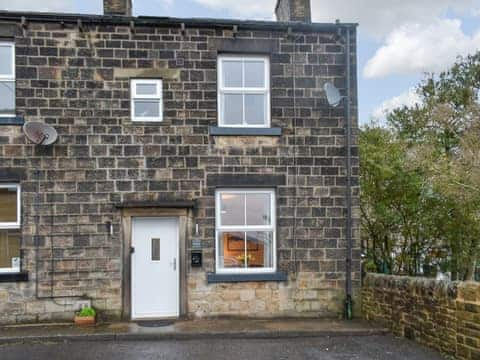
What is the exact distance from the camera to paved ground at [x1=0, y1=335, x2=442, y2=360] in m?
6.96

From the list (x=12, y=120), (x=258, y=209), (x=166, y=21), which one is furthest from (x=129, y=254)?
(x=166, y=21)

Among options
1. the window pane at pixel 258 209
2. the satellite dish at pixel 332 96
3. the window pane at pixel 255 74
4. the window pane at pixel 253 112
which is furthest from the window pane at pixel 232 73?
the window pane at pixel 258 209

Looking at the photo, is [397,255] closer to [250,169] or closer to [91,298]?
[250,169]

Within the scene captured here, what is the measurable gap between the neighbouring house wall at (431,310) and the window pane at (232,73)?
15.5 ft

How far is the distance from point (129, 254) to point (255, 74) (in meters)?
4.43

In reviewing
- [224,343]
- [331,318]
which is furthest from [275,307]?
[224,343]

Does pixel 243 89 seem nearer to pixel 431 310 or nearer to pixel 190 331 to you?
pixel 190 331

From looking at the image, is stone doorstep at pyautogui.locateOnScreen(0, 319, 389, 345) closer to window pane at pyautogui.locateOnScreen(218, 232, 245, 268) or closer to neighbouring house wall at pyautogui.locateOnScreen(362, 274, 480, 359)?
neighbouring house wall at pyautogui.locateOnScreen(362, 274, 480, 359)

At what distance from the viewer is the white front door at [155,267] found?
9.19 meters

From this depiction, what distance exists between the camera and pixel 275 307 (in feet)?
30.4

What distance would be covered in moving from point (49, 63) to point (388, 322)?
26.4 ft

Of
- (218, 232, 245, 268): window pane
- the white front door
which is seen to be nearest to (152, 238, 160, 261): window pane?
the white front door

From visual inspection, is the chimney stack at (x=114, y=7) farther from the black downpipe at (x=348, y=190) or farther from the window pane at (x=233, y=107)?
the black downpipe at (x=348, y=190)

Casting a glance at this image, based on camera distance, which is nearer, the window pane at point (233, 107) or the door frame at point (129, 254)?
the door frame at point (129, 254)
